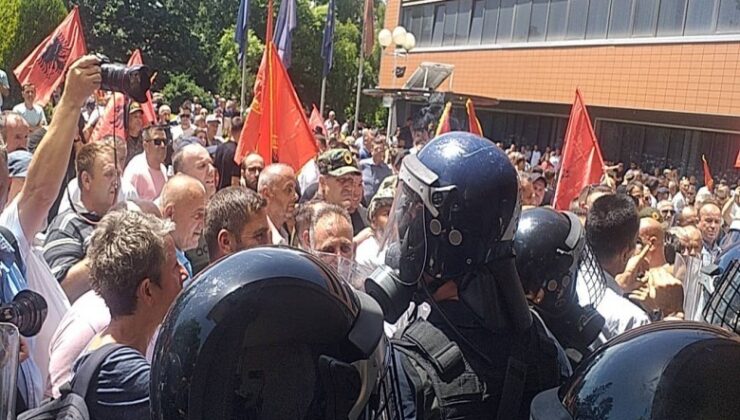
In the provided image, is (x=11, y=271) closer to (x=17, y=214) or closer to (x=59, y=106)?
(x=17, y=214)

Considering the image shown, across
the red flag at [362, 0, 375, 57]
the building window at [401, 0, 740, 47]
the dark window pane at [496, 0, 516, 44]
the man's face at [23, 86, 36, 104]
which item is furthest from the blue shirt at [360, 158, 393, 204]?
the dark window pane at [496, 0, 516, 44]

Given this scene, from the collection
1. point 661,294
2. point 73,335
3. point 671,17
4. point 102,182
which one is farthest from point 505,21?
point 73,335

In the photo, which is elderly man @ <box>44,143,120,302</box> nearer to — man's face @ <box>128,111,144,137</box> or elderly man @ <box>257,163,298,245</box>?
elderly man @ <box>257,163,298,245</box>

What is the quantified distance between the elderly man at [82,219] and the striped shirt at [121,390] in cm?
129

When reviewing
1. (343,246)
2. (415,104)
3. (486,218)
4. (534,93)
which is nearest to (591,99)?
(534,93)

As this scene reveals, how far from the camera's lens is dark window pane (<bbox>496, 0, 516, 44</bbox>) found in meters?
26.9

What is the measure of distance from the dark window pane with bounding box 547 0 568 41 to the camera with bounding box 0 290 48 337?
23956 millimetres

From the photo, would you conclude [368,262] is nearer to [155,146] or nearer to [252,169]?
[252,169]

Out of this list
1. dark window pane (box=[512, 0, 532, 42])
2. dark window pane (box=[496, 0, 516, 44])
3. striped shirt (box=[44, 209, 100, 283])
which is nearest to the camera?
striped shirt (box=[44, 209, 100, 283])

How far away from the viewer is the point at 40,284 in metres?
3.02

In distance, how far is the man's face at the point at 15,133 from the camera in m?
6.00

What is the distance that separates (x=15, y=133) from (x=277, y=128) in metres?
2.08

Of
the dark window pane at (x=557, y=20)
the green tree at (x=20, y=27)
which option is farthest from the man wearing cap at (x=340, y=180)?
the green tree at (x=20, y=27)

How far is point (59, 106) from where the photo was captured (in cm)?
317
